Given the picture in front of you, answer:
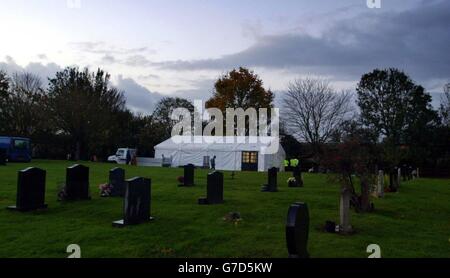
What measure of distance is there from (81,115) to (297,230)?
4523cm

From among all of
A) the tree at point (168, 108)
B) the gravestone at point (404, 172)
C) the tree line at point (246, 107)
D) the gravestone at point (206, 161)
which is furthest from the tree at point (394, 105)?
the tree at point (168, 108)

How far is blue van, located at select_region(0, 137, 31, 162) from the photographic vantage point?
122ft

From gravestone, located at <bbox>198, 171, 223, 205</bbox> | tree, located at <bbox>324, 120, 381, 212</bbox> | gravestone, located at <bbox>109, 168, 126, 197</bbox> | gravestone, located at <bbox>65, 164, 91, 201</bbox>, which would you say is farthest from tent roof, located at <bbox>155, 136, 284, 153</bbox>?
gravestone, located at <bbox>65, 164, 91, 201</bbox>

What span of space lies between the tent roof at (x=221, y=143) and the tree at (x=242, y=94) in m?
11.8

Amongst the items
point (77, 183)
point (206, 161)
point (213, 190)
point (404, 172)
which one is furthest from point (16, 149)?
point (404, 172)

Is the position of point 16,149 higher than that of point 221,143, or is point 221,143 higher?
point 221,143

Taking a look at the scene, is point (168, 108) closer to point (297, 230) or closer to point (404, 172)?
point (404, 172)

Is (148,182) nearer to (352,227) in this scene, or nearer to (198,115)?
(352,227)

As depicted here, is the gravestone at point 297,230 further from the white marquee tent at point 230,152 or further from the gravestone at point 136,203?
the white marquee tent at point 230,152

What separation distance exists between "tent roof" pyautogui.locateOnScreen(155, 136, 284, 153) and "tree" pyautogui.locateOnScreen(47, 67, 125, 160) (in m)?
7.64

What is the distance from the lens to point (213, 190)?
13328 mm

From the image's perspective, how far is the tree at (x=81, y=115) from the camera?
158 ft

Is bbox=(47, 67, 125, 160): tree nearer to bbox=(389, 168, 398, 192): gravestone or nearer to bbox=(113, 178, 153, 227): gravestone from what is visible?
bbox=(389, 168, 398, 192): gravestone
